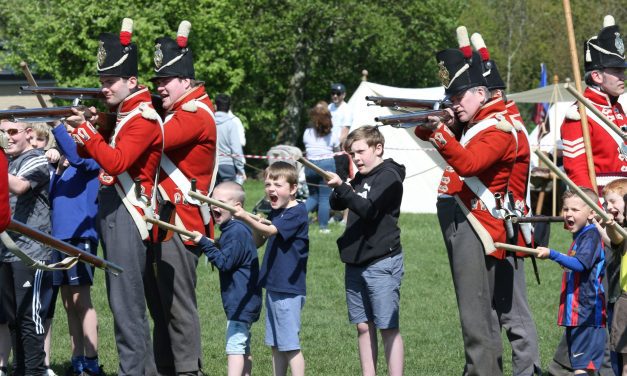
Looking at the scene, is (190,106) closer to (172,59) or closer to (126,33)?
(172,59)

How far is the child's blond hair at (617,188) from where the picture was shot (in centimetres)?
696

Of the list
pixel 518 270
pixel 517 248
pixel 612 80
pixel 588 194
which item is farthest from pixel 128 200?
pixel 612 80

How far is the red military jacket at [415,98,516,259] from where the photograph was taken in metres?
6.18

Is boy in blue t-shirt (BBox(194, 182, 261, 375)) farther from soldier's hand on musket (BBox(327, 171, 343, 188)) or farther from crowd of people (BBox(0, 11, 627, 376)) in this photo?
soldier's hand on musket (BBox(327, 171, 343, 188))

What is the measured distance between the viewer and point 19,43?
29016 mm

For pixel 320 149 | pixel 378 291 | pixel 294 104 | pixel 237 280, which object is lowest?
pixel 378 291

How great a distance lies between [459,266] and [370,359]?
1.14 meters

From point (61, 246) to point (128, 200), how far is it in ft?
2.66

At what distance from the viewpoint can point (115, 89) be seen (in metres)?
6.79

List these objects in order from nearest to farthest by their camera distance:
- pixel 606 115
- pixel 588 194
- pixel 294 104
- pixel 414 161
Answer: pixel 588 194 < pixel 606 115 < pixel 414 161 < pixel 294 104

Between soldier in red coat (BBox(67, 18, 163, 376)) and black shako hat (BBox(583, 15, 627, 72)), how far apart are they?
2.75 m

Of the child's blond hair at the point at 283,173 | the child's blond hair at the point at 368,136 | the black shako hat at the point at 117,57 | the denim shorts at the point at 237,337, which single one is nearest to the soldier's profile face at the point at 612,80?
the child's blond hair at the point at 368,136

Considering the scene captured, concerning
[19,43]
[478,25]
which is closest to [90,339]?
[19,43]

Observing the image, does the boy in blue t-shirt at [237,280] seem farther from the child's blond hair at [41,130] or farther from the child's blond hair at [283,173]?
the child's blond hair at [41,130]
